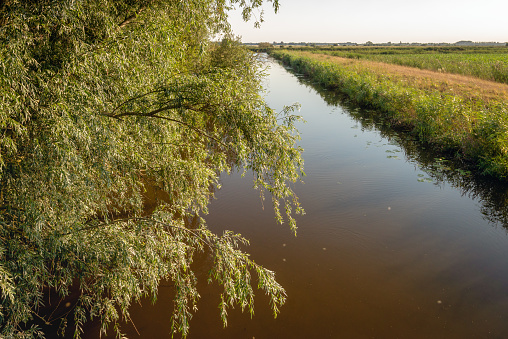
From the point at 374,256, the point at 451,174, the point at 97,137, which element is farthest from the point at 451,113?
the point at 97,137

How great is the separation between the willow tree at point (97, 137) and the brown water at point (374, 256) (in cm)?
184

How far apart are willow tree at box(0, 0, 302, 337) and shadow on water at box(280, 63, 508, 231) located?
9.93 metres

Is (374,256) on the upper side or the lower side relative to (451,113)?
lower

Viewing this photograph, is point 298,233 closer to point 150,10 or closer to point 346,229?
point 346,229

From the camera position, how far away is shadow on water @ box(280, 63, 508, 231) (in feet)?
37.4

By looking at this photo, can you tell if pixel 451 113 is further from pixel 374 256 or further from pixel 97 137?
pixel 97 137

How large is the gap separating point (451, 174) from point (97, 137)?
14783mm

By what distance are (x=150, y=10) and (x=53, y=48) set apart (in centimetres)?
234

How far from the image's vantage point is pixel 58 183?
4.95 metres

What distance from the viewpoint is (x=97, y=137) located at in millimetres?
4953

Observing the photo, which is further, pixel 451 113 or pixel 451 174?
pixel 451 113

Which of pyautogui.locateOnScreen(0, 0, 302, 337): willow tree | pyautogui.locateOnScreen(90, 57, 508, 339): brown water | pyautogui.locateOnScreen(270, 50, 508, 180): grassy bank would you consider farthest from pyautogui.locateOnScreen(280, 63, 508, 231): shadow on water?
pyautogui.locateOnScreen(0, 0, 302, 337): willow tree

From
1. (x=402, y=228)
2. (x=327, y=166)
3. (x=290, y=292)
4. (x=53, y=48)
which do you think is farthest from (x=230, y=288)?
(x=327, y=166)

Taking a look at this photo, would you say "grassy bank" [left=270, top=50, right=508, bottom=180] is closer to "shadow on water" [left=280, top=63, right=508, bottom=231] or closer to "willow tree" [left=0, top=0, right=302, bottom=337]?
"shadow on water" [left=280, top=63, right=508, bottom=231]
